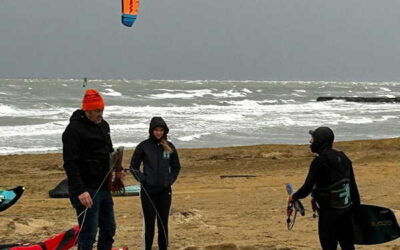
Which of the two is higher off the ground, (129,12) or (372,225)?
(129,12)

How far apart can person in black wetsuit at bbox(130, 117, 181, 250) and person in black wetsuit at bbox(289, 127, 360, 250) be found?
1.29 m

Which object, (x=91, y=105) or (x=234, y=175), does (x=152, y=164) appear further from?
(x=234, y=175)

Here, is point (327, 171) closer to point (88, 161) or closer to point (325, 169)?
point (325, 169)

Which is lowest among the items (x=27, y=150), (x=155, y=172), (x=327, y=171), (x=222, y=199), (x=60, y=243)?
(x=27, y=150)

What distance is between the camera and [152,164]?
4910 mm

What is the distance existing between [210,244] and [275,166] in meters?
7.47

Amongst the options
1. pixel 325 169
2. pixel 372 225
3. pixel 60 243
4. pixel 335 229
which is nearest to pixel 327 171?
pixel 325 169

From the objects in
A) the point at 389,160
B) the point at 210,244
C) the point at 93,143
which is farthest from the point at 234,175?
the point at 93,143

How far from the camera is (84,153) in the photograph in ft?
13.5

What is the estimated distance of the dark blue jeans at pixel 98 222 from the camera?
419 cm

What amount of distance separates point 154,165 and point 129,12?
6.51 m

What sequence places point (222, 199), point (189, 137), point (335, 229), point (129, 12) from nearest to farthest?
point (335, 229)
point (222, 199)
point (129, 12)
point (189, 137)

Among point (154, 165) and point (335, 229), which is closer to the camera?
point (335, 229)

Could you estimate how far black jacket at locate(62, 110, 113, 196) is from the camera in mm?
4035
